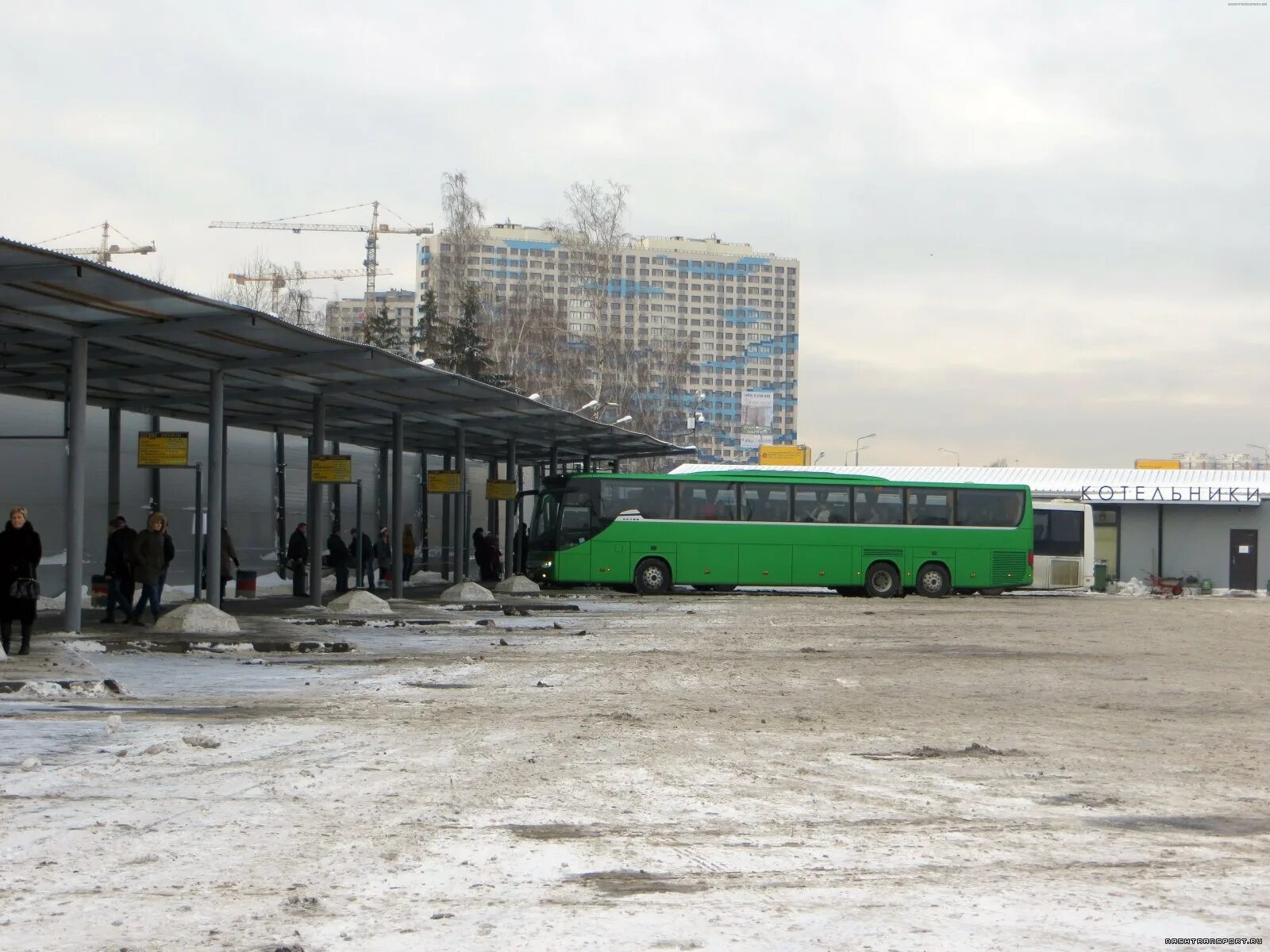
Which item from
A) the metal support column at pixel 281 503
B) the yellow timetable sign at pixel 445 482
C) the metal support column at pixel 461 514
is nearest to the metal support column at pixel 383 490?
the metal support column at pixel 461 514

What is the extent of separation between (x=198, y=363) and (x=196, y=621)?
3.34 meters

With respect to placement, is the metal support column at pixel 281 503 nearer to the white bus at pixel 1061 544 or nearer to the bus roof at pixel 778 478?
the bus roof at pixel 778 478

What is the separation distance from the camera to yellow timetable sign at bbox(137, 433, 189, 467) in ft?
66.5

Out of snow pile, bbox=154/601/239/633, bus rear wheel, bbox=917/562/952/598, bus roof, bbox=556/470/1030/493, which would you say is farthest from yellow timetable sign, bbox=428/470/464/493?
snow pile, bbox=154/601/239/633

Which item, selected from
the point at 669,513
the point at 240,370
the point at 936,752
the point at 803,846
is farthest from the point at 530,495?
the point at 803,846

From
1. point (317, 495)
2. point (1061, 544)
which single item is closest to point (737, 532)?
point (1061, 544)

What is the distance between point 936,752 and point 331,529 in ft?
88.5

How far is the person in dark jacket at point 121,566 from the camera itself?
65.4ft

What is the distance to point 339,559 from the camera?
31.8 metres

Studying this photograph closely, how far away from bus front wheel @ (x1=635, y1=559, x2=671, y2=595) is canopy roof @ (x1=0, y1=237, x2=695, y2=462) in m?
5.07

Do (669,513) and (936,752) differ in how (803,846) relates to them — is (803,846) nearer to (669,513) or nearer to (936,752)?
(936,752)

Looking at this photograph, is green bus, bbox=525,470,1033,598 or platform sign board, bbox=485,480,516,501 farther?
green bus, bbox=525,470,1033,598

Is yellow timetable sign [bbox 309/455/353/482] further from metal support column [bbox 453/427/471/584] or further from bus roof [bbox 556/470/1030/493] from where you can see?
bus roof [bbox 556/470/1030/493]

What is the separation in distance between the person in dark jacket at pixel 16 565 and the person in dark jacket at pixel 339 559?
1682 cm
